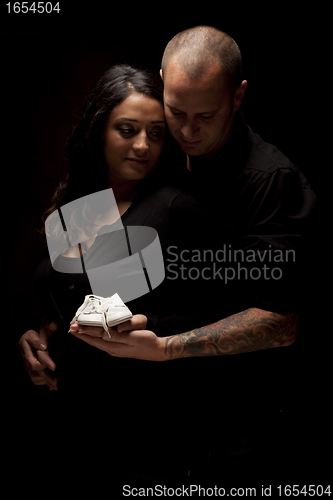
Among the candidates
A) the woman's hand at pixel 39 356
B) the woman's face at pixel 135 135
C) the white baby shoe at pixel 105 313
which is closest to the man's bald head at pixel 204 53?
the woman's face at pixel 135 135

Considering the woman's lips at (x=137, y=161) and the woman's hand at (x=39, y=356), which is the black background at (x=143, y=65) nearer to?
the woman's hand at (x=39, y=356)

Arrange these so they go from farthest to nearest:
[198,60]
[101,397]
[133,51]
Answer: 1. [133,51]
2. [101,397]
3. [198,60]

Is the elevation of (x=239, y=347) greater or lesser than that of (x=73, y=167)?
lesser

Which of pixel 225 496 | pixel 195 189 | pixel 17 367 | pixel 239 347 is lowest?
pixel 225 496

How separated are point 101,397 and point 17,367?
51 cm

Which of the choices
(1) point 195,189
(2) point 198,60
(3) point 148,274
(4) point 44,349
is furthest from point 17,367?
(2) point 198,60

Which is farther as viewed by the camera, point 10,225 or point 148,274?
point 10,225

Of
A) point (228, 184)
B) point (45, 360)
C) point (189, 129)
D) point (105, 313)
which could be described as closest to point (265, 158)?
point (228, 184)

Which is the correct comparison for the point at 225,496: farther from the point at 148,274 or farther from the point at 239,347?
the point at 148,274

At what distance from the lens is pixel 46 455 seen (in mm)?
1776

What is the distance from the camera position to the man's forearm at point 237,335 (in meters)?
1.30

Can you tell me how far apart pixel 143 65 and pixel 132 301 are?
80cm

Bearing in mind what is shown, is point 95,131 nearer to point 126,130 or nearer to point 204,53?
point 126,130

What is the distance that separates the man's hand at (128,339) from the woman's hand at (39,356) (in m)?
0.39
